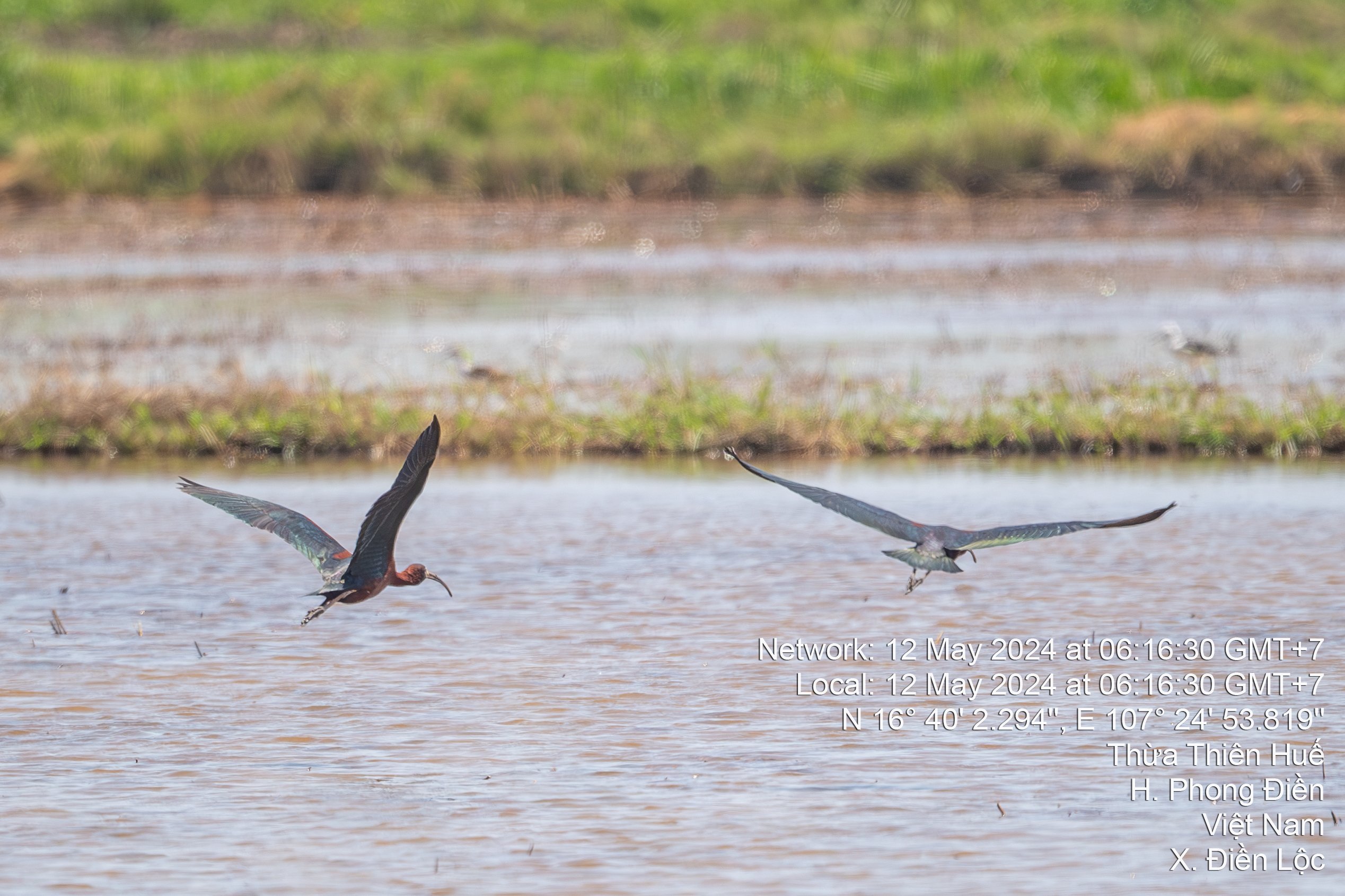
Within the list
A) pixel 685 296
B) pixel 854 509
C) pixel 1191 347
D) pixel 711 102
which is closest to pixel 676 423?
pixel 1191 347

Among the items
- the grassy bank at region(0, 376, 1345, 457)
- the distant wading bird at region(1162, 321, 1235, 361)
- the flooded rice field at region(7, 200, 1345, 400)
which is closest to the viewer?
the grassy bank at region(0, 376, 1345, 457)

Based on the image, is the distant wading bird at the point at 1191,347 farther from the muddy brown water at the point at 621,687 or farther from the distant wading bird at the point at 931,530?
the distant wading bird at the point at 931,530

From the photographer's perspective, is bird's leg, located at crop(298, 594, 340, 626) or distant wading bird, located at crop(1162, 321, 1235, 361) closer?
bird's leg, located at crop(298, 594, 340, 626)

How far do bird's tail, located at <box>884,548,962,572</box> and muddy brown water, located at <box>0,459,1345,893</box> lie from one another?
0.61 metres

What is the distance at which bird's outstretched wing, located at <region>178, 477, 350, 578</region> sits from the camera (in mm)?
6320

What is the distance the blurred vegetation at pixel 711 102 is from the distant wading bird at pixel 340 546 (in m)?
20.7

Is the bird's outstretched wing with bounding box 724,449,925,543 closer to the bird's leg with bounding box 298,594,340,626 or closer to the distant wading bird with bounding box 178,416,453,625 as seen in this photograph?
the distant wading bird with bounding box 178,416,453,625

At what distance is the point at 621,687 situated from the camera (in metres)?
7.53

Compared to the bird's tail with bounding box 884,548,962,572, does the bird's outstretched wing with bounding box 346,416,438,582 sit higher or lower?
higher

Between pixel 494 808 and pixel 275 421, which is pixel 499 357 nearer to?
pixel 275 421

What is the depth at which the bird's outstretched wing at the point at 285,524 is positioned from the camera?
6.32 m

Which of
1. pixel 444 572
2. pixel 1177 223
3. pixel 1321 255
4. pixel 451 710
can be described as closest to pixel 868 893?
pixel 451 710

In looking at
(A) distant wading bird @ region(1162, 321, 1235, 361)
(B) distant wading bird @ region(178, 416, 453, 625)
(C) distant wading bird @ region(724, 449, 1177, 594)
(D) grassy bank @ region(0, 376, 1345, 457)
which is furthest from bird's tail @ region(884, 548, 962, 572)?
(A) distant wading bird @ region(1162, 321, 1235, 361)

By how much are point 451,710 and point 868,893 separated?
2.15 metres
